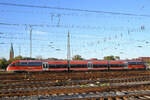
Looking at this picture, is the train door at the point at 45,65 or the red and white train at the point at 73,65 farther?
the train door at the point at 45,65

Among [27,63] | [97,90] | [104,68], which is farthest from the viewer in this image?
[104,68]

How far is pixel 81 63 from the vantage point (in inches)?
1328

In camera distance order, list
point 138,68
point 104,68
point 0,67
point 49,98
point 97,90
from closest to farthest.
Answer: point 49,98 → point 97,90 → point 104,68 → point 138,68 → point 0,67

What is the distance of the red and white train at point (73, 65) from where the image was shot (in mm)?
30281

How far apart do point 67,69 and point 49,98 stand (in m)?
22.2

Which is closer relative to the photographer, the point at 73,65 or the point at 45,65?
the point at 45,65

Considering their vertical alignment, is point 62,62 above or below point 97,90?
above

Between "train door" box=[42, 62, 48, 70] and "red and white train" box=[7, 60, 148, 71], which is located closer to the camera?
"red and white train" box=[7, 60, 148, 71]

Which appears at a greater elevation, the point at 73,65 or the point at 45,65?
the point at 45,65

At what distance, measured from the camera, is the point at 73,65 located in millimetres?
33219

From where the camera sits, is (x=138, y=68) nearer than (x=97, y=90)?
No

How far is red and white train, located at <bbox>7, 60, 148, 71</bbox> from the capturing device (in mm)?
30281

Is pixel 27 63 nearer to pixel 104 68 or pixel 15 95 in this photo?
pixel 104 68

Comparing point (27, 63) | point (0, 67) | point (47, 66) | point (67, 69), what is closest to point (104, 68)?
point (67, 69)
